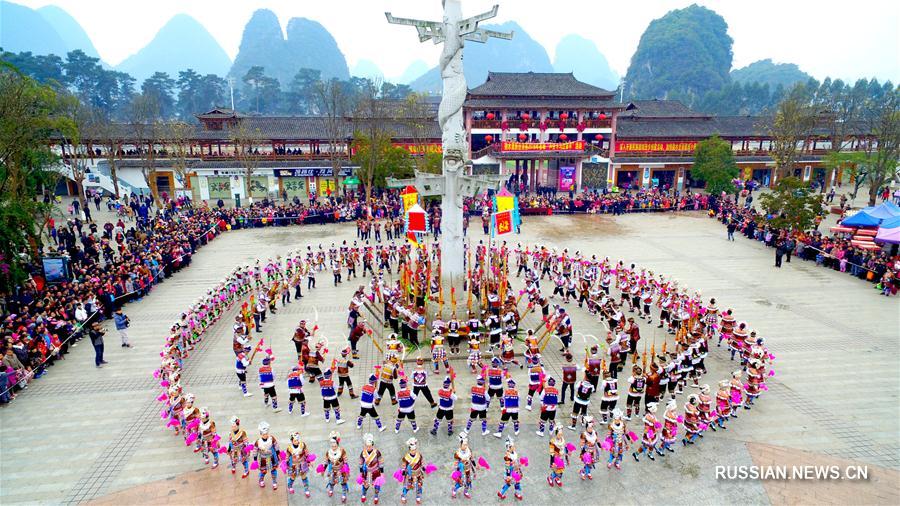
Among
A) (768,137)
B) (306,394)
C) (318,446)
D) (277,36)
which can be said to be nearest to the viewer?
(318,446)

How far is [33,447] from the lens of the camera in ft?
38.7

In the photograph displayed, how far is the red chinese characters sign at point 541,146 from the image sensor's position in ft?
163

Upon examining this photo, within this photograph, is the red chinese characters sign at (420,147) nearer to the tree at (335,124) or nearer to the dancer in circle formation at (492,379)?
the tree at (335,124)

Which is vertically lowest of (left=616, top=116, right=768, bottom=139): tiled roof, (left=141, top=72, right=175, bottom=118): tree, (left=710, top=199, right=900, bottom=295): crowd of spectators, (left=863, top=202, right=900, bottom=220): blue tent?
(left=710, top=199, right=900, bottom=295): crowd of spectators

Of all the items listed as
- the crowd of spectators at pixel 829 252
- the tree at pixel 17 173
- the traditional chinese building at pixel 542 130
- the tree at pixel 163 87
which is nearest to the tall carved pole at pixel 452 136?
the tree at pixel 17 173

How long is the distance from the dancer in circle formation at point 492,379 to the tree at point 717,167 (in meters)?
28.6

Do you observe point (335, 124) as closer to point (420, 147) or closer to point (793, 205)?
point (420, 147)

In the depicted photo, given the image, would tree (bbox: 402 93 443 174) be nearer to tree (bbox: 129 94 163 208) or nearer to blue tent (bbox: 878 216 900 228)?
tree (bbox: 129 94 163 208)

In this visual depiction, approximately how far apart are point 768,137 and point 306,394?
6121 centimetres

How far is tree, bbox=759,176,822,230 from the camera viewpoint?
95.1 feet

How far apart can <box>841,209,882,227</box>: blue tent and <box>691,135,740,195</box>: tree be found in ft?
55.4

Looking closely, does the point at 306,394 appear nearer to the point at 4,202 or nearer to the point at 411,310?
the point at 411,310

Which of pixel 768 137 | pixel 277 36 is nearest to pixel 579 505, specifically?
pixel 768 137

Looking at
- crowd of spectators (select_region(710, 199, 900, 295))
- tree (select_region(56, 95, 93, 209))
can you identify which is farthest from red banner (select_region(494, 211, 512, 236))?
tree (select_region(56, 95, 93, 209))
